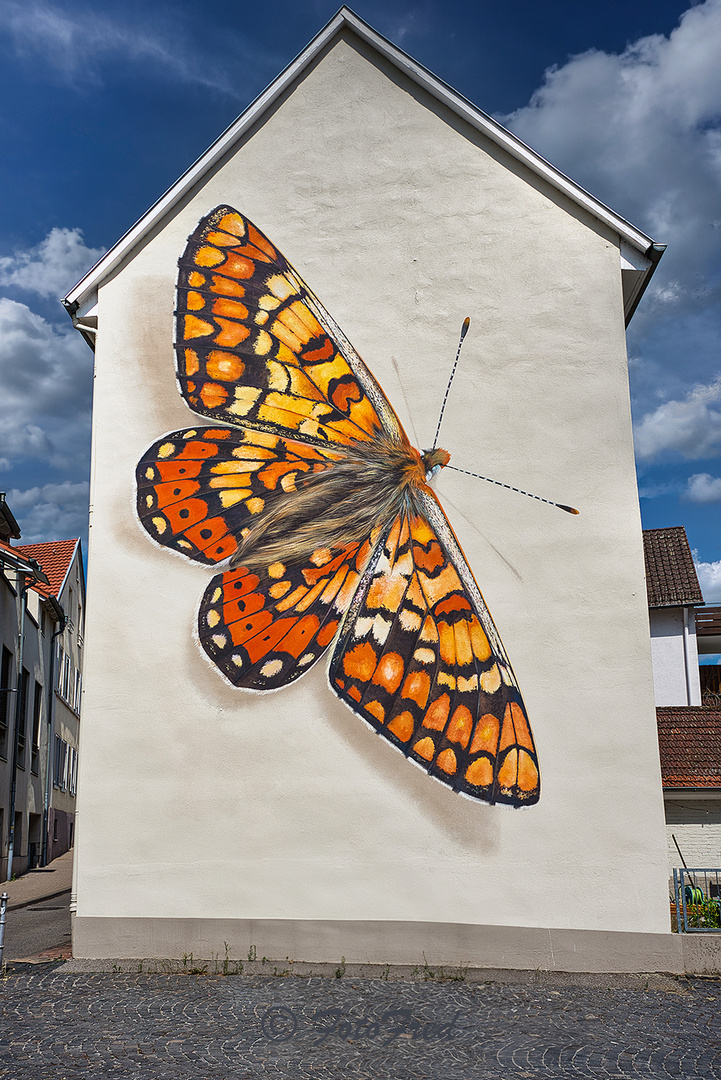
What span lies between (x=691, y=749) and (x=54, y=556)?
1879cm

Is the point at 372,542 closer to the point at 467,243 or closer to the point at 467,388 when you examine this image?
the point at 467,388

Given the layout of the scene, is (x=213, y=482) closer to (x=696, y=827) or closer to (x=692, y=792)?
(x=692, y=792)

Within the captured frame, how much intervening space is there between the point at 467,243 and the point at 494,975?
25.1ft

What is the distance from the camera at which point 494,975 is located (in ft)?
27.9

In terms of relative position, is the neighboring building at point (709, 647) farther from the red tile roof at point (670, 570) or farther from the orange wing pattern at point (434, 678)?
the orange wing pattern at point (434, 678)

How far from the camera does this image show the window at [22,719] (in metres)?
19.9

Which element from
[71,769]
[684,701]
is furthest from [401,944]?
[71,769]

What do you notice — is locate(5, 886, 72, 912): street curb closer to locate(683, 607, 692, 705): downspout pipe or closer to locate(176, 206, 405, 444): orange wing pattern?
locate(176, 206, 405, 444): orange wing pattern

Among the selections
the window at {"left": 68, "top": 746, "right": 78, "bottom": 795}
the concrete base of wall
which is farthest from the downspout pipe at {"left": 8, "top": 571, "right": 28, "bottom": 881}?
the concrete base of wall

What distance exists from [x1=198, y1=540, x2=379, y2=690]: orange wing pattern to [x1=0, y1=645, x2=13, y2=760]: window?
1042 cm

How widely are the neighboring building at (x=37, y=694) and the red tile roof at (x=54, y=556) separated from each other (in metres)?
0.03

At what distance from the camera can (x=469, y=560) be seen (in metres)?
9.59

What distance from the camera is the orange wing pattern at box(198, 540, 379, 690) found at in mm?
9422

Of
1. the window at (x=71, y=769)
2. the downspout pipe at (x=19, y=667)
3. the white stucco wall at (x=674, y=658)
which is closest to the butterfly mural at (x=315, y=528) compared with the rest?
the downspout pipe at (x=19, y=667)
